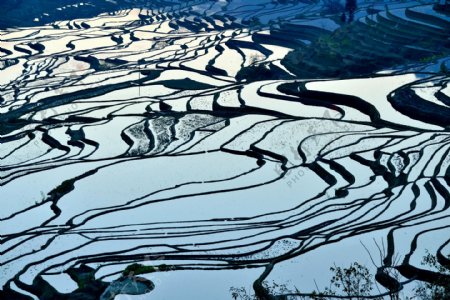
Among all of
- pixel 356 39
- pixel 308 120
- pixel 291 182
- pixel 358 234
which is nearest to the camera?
pixel 358 234

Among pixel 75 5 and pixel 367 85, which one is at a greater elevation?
pixel 75 5

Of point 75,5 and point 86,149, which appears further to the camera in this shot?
point 75,5

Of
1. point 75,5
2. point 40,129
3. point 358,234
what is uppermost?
point 75,5

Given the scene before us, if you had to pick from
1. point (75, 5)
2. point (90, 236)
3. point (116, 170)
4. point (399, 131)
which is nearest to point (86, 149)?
point (116, 170)

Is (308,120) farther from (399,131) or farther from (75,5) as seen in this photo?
(75,5)

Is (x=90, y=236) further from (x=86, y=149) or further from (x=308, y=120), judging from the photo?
(x=308, y=120)

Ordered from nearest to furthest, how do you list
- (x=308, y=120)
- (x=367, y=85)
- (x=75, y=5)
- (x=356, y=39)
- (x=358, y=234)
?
(x=358, y=234), (x=308, y=120), (x=367, y=85), (x=356, y=39), (x=75, y=5)

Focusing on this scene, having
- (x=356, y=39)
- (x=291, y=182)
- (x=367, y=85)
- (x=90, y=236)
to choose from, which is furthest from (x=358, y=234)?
(x=356, y=39)
